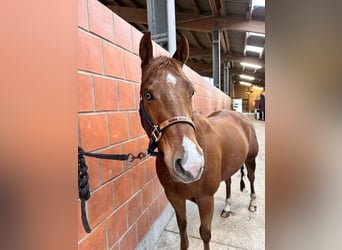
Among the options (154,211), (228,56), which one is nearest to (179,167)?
(154,211)

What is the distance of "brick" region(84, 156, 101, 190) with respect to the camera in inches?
32.2

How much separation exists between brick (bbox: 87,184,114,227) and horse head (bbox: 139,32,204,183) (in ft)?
1.19

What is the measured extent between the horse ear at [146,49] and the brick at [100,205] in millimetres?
600

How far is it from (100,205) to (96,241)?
0.15 metres

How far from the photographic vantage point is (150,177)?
1.52 meters

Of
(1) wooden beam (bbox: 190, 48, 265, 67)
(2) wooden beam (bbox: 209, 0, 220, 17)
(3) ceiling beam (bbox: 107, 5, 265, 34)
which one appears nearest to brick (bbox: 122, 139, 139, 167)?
(2) wooden beam (bbox: 209, 0, 220, 17)

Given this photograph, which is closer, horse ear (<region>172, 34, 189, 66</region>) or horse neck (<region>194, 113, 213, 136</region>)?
horse ear (<region>172, 34, 189, 66</region>)

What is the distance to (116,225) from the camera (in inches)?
40.8

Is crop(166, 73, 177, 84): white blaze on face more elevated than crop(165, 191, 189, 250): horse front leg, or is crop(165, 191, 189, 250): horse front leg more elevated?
crop(166, 73, 177, 84): white blaze on face

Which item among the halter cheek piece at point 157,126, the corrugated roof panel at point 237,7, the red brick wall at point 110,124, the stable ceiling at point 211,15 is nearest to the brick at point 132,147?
the red brick wall at point 110,124

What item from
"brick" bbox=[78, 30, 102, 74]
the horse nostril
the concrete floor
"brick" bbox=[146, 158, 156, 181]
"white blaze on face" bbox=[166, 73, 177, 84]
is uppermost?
"brick" bbox=[78, 30, 102, 74]

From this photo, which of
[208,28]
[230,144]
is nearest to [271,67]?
[230,144]

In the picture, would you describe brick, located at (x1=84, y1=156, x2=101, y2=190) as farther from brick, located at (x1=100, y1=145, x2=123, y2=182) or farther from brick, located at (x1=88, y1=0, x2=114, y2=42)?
brick, located at (x1=88, y1=0, x2=114, y2=42)

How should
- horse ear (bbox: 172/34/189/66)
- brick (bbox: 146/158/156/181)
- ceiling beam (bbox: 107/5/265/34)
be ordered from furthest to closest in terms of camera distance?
ceiling beam (bbox: 107/5/265/34) < brick (bbox: 146/158/156/181) < horse ear (bbox: 172/34/189/66)
